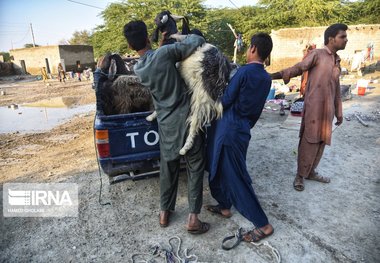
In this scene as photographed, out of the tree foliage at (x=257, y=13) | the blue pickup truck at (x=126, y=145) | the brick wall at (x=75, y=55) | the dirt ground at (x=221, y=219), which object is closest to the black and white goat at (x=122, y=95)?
the blue pickup truck at (x=126, y=145)

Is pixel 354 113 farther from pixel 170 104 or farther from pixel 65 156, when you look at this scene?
pixel 65 156

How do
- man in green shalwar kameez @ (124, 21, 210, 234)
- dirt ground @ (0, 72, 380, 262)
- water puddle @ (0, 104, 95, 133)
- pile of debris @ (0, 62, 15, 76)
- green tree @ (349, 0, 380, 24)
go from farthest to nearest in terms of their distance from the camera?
pile of debris @ (0, 62, 15, 76), green tree @ (349, 0, 380, 24), water puddle @ (0, 104, 95, 133), dirt ground @ (0, 72, 380, 262), man in green shalwar kameez @ (124, 21, 210, 234)

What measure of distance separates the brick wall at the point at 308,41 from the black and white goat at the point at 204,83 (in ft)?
45.8

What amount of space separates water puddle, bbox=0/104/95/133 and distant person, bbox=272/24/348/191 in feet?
21.9

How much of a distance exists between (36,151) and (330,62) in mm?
5487

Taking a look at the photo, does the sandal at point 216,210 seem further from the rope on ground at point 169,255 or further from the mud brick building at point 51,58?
the mud brick building at point 51,58

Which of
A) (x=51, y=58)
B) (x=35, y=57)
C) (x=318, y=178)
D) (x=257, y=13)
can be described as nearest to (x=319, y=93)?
(x=318, y=178)

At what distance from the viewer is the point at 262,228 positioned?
2.46 meters

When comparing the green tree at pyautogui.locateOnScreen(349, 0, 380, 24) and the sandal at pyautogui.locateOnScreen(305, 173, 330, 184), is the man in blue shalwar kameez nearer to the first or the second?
the sandal at pyautogui.locateOnScreen(305, 173, 330, 184)

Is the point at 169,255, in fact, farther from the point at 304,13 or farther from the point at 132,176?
the point at 304,13

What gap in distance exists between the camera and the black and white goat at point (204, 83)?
7.22 ft

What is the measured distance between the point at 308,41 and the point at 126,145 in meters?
15.4

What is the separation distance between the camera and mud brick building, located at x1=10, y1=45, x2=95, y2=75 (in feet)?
87.7

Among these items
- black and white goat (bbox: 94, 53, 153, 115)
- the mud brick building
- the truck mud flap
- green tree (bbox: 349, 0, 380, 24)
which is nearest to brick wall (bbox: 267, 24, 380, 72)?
green tree (bbox: 349, 0, 380, 24)
